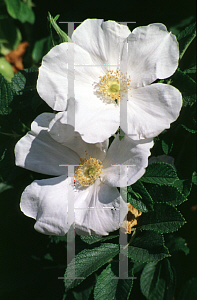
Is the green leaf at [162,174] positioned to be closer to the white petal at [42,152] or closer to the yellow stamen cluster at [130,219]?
the yellow stamen cluster at [130,219]

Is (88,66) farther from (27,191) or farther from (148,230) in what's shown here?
(148,230)

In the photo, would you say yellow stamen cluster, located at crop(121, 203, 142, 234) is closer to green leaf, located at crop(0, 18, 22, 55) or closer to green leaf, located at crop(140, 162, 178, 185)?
green leaf, located at crop(140, 162, 178, 185)

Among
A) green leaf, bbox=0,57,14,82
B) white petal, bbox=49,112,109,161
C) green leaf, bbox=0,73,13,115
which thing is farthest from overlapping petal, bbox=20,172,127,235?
green leaf, bbox=0,57,14,82

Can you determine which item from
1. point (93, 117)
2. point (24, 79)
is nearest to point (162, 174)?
point (93, 117)

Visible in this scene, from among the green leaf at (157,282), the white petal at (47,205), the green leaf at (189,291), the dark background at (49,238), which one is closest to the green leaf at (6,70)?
the dark background at (49,238)

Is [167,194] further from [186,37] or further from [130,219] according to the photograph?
[186,37]

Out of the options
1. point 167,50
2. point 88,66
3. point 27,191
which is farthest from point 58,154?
point 167,50
